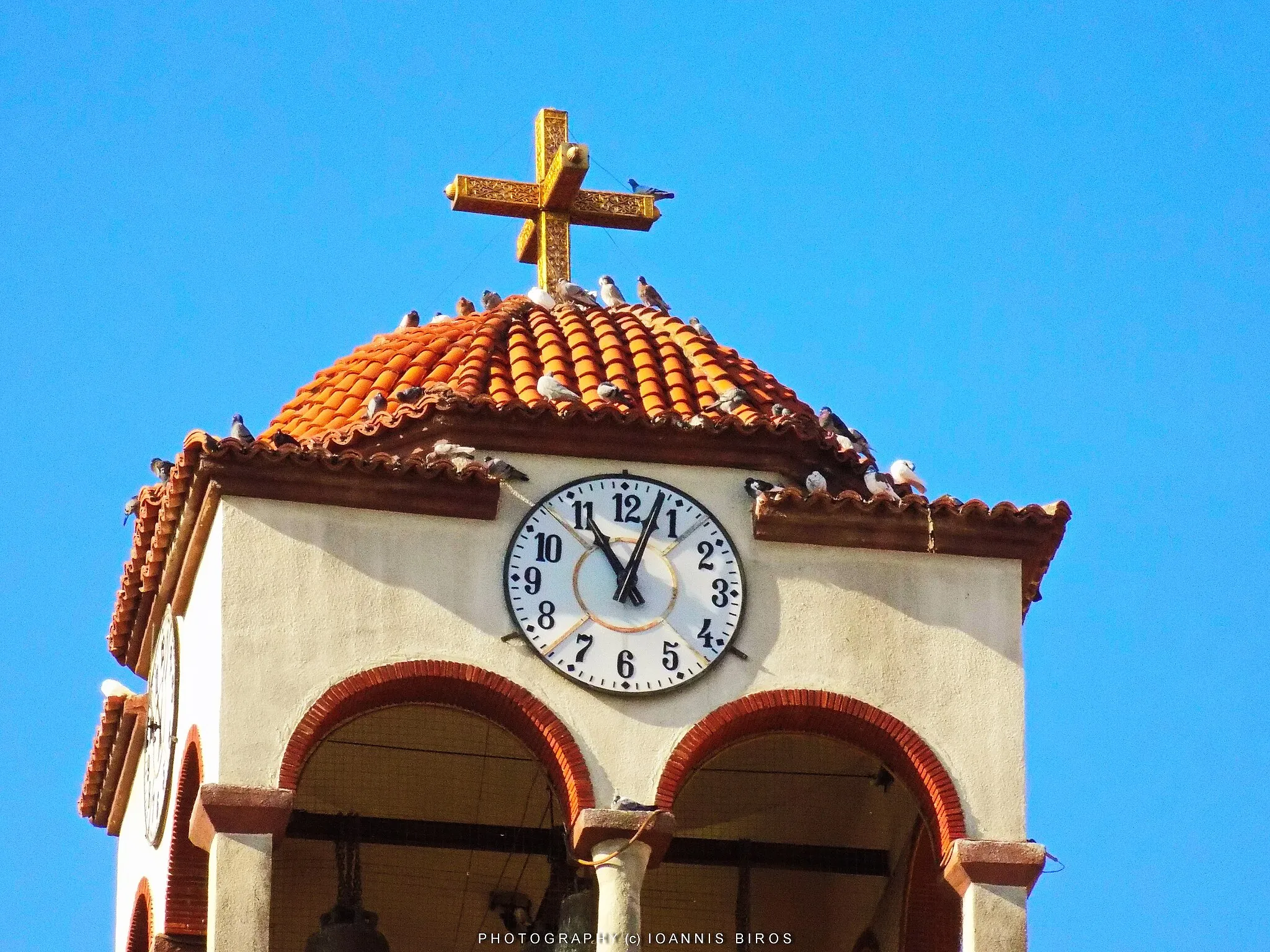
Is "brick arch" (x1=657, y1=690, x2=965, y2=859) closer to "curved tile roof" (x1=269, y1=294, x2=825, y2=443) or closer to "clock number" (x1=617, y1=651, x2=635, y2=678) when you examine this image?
"clock number" (x1=617, y1=651, x2=635, y2=678)

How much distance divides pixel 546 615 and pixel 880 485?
2.81m

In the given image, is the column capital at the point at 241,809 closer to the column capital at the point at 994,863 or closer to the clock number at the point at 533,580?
the clock number at the point at 533,580

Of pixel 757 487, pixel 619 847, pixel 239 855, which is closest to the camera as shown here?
pixel 239 855

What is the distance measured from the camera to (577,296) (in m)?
30.7

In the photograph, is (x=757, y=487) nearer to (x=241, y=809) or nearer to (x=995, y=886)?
(x=995, y=886)

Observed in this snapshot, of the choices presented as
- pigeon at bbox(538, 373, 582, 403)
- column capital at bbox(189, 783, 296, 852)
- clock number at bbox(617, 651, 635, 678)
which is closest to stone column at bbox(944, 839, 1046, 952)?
clock number at bbox(617, 651, 635, 678)

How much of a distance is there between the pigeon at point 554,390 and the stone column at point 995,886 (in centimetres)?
430

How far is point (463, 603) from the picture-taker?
26094 millimetres

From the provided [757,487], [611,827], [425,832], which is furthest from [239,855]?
[757,487]

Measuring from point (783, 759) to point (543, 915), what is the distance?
219cm

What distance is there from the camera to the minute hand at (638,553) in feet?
86.1

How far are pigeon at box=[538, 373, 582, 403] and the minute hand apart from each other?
1.08 m

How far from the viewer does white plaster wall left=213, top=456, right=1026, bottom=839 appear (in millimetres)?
25766

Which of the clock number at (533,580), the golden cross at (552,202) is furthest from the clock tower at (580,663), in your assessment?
the golden cross at (552,202)
